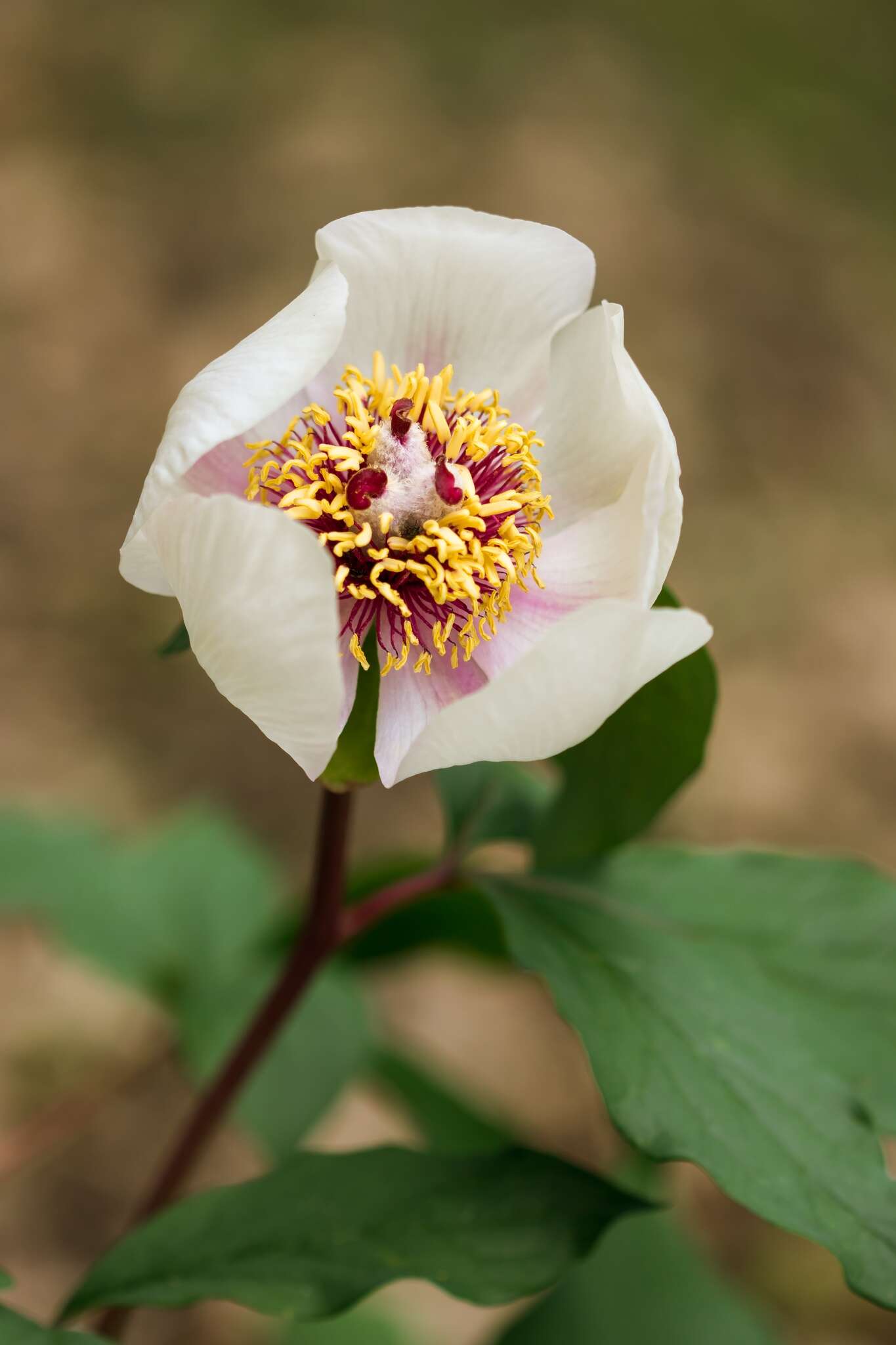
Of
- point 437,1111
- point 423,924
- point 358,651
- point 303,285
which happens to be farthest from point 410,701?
point 303,285

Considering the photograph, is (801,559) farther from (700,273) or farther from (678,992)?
(678,992)

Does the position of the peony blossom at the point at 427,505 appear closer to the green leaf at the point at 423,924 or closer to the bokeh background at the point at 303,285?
the green leaf at the point at 423,924

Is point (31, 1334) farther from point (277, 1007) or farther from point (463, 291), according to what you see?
point (463, 291)

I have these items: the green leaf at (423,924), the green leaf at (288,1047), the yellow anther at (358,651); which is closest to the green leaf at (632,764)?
the yellow anther at (358,651)

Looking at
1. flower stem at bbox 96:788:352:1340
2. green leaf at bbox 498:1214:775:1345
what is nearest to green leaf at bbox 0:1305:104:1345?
flower stem at bbox 96:788:352:1340

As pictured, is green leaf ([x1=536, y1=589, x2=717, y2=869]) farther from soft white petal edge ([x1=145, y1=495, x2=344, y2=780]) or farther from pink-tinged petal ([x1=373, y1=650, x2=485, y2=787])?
soft white petal edge ([x1=145, y1=495, x2=344, y2=780])

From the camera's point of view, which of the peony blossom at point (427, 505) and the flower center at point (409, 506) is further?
the flower center at point (409, 506)

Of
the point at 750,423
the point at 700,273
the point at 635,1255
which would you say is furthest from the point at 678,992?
the point at 700,273
